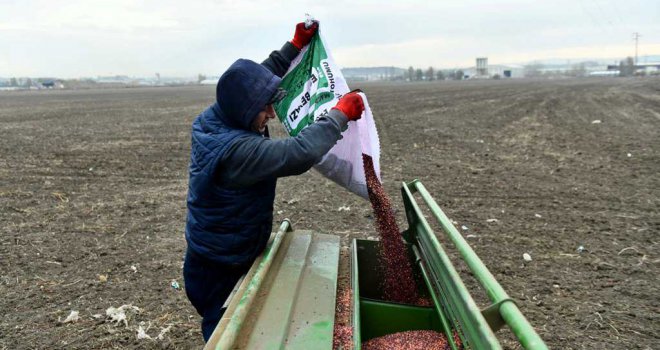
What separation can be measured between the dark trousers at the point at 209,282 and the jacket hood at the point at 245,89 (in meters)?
0.84

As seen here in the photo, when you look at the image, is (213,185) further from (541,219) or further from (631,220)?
(631,220)

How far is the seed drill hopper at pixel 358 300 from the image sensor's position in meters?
1.80

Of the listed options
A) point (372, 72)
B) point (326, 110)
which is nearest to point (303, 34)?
point (326, 110)

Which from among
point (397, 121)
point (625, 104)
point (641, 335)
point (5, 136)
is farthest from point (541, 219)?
point (625, 104)

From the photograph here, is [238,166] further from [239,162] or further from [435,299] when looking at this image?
[435,299]

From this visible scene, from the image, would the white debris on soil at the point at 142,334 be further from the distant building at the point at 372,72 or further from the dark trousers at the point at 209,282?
the distant building at the point at 372,72

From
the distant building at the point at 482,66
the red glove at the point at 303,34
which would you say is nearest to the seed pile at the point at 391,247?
the red glove at the point at 303,34

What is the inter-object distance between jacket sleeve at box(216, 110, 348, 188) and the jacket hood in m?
0.15

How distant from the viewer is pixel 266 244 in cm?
296

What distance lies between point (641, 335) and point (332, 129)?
291 centimetres

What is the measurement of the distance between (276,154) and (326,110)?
0.92 meters

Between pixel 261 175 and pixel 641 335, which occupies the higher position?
pixel 261 175

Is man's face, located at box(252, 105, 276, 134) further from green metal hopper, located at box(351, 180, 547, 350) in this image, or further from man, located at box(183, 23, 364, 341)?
green metal hopper, located at box(351, 180, 547, 350)

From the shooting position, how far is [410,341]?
284 cm
